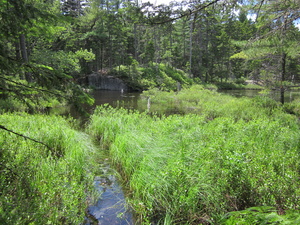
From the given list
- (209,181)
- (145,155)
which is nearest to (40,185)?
(145,155)

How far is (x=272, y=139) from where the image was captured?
5301 millimetres

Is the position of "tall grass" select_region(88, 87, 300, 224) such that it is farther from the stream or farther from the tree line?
the tree line

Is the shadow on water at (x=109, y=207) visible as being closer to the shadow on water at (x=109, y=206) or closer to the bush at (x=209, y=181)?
the shadow on water at (x=109, y=206)

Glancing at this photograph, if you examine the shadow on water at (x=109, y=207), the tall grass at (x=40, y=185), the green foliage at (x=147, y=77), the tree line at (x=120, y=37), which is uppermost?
the tree line at (x=120, y=37)

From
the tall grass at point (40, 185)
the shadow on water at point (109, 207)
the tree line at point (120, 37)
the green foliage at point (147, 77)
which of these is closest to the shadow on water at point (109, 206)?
the shadow on water at point (109, 207)

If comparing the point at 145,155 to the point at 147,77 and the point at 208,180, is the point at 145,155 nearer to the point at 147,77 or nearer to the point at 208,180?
the point at 208,180

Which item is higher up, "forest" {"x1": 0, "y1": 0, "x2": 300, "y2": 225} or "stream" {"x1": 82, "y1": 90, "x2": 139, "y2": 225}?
"forest" {"x1": 0, "y1": 0, "x2": 300, "y2": 225}

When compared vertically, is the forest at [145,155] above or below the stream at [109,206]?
above

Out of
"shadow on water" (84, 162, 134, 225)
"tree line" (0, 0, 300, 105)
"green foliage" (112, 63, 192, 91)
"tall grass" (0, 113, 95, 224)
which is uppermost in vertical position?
"tree line" (0, 0, 300, 105)

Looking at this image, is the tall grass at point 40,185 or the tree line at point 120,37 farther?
the tree line at point 120,37

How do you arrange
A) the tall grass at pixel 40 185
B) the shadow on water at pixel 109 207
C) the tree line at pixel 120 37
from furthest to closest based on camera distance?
the shadow on water at pixel 109 207
the tree line at pixel 120 37
the tall grass at pixel 40 185

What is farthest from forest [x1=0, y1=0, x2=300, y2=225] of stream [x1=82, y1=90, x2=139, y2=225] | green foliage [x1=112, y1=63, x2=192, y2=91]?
green foliage [x1=112, y1=63, x2=192, y2=91]

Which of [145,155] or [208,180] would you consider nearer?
[208,180]

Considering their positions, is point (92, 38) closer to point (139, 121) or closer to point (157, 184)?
point (139, 121)
